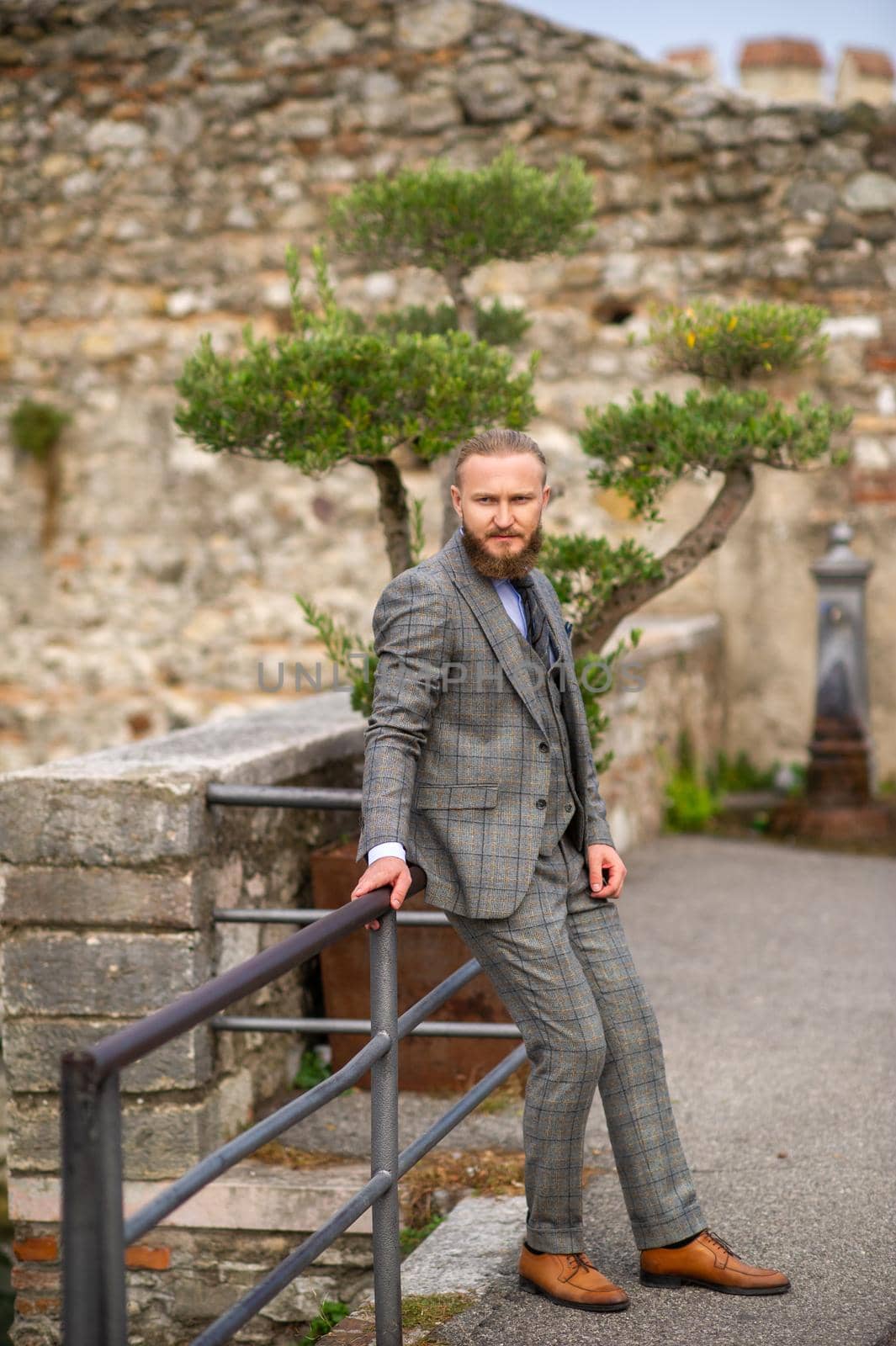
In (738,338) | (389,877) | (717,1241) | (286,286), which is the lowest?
(717,1241)

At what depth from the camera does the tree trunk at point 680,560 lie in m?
3.75

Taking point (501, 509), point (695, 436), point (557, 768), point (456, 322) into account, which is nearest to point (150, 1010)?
point (557, 768)

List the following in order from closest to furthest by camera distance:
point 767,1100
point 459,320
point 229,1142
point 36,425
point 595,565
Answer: point 229,1142 < point 767,1100 < point 595,565 < point 459,320 < point 36,425

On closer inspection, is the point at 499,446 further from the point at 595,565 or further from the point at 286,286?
the point at 286,286

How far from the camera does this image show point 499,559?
7.96ft

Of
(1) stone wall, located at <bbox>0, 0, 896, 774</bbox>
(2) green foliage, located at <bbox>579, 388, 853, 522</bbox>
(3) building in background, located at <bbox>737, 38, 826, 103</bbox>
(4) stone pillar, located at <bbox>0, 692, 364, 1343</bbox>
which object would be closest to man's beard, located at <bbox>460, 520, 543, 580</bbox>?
(4) stone pillar, located at <bbox>0, 692, 364, 1343</bbox>

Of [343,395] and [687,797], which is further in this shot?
[687,797]

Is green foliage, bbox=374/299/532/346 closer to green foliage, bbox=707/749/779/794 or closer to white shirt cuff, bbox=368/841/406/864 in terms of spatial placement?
white shirt cuff, bbox=368/841/406/864

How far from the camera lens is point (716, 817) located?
6.84m

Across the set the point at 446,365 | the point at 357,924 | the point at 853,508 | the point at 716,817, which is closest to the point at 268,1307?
the point at 357,924

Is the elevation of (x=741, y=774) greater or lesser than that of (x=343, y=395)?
lesser

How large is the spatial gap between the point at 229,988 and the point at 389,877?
45 cm

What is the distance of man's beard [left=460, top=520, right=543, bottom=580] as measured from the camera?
243 centimetres

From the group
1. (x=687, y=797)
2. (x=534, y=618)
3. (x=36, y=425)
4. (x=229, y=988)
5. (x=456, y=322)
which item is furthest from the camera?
(x=36, y=425)
